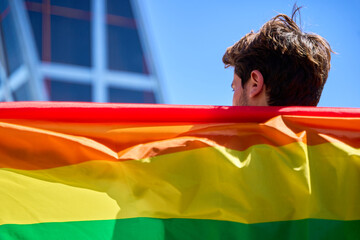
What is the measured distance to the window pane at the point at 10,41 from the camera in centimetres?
716

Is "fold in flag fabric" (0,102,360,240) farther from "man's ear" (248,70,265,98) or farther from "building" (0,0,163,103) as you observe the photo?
"building" (0,0,163,103)

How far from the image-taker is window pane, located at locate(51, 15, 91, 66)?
7258 mm

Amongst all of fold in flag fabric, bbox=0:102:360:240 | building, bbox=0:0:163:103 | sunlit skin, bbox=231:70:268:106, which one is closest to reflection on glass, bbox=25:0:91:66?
building, bbox=0:0:163:103

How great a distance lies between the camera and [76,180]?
1.24 meters

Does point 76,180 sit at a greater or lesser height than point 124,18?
lesser

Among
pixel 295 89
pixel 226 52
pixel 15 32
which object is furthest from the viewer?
pixel 15 32

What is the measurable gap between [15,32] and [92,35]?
1.03 meters

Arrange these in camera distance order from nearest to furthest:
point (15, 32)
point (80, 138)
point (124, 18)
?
point (80, 138) → point (15, 32) → point (124, 18)

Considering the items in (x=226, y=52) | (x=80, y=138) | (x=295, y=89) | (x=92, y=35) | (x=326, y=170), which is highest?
(x=92, y=35)

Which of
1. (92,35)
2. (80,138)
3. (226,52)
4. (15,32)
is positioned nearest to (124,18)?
(92,35)

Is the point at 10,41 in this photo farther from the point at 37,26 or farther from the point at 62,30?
the point at 62,30

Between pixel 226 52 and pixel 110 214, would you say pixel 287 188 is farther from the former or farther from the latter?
pixel 226 52

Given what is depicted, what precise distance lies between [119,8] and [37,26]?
1321 mm

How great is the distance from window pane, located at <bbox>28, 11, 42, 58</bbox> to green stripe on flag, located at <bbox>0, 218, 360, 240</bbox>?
20.3 ft
